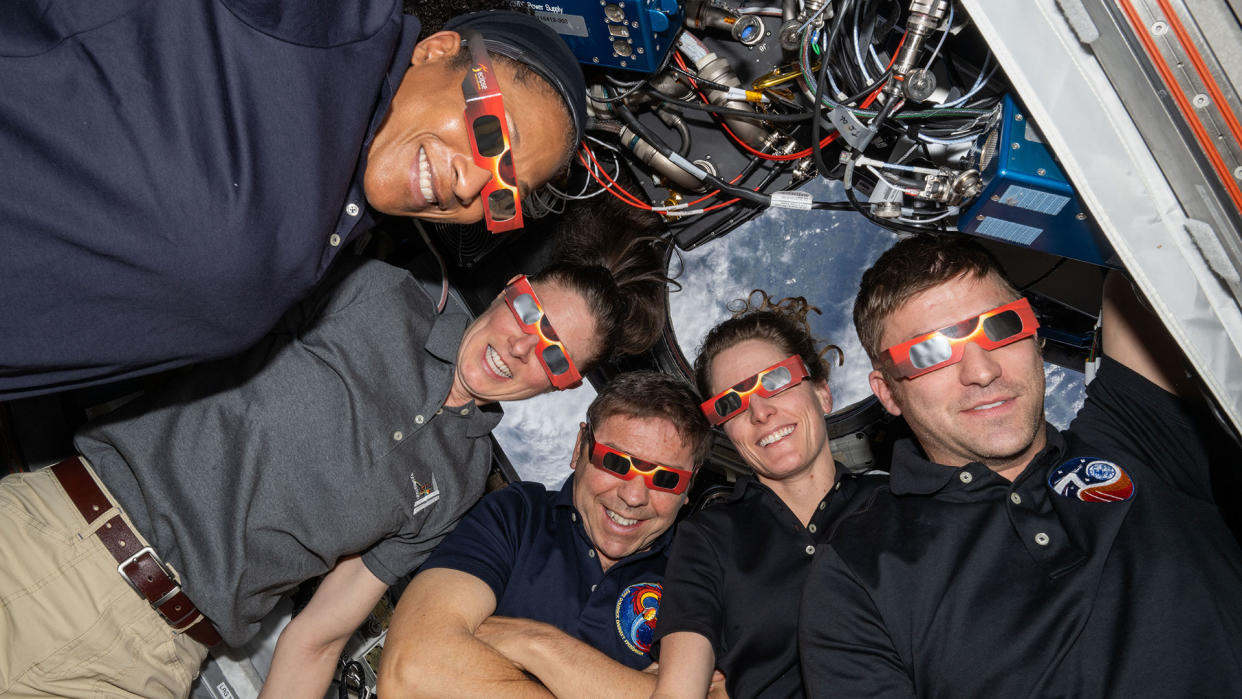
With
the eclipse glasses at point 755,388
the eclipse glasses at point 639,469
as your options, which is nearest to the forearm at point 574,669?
the eclipse glasses at point 639,469

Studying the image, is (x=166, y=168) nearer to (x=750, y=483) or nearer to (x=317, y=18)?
(x=317, y=18)

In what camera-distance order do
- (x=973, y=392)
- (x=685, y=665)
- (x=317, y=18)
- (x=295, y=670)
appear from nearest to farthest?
(x=317, y=18), (x=973, y=392), (x=685, y=665), (x=295, y=670)

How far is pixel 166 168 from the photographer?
1188 millimetres

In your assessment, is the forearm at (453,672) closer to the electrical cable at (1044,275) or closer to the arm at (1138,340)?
the arm at (1138,340)

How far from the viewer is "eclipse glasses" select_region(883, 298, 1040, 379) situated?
1846mm

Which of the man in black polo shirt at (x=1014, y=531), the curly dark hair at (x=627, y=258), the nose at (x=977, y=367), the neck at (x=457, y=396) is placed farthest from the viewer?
the curly dark hair at (x=627, y=258)

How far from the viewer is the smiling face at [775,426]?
2.29 meters

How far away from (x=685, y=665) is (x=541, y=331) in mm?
984

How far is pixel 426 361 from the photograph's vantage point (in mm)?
2352

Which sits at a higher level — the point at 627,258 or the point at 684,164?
the point at 684,164

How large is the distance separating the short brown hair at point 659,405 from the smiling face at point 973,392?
2.25 feet

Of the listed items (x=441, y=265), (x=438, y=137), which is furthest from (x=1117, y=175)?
(x=441, y=265)

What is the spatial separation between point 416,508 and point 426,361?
1.39ft

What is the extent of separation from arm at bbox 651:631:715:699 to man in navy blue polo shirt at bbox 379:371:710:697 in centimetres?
10
